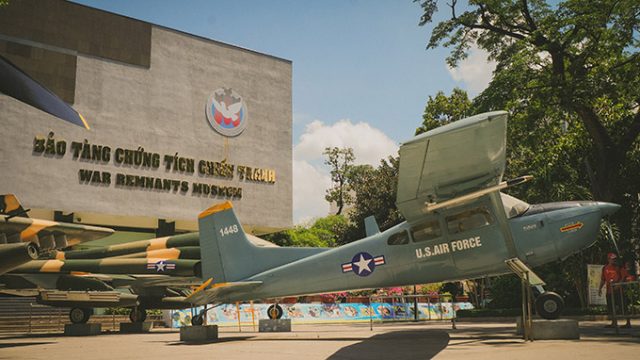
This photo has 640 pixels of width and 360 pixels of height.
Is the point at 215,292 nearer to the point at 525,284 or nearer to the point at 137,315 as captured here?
the point at 525,284

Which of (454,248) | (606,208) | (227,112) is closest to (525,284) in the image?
(454,248)

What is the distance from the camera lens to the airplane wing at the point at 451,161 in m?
8.73

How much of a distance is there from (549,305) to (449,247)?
7.58ft

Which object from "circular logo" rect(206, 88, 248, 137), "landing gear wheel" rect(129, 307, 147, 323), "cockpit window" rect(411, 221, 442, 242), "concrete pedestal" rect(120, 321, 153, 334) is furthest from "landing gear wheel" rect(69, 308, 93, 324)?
"circular logo" rect(206, 88, 248, 137)

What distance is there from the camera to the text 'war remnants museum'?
94.2ft

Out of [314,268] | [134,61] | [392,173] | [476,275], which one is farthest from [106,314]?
[392,173]

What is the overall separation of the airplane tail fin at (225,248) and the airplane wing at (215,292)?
70 centimetres

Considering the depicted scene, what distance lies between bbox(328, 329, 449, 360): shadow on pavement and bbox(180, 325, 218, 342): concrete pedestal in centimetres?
400

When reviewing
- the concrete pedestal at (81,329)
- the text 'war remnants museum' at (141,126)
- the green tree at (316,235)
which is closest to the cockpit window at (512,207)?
the concrete pedestal at (81,329)

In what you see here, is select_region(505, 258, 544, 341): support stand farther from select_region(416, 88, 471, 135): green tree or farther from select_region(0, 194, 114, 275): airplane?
select_region(416, 88, 471, 135): green tree

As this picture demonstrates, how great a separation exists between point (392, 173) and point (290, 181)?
427 inches

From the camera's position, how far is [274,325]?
16766mm

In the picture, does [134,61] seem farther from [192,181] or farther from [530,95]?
[530,95]

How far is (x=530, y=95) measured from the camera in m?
18.9
